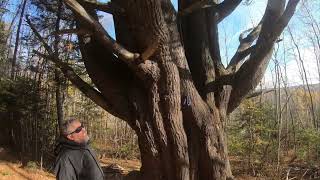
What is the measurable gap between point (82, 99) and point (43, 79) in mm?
2039

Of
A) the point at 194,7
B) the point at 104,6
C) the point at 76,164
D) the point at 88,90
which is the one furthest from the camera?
the point at 88,90

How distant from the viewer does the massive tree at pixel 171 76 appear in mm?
7293

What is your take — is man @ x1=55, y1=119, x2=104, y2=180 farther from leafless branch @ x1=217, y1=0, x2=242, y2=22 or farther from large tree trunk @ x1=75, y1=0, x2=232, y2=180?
leafless branch @ x1=217, y1=0, x2=242, y2=22

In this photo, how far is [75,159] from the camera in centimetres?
408

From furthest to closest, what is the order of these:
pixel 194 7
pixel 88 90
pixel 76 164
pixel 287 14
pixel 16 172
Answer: pixel 16 172 < pixel 88 90 < pixel 194 7 < pixel 287 14 < pixel 76 164

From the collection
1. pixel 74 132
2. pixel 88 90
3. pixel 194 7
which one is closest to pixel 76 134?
pixel 74 132

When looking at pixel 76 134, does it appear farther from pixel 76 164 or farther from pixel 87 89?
Result: pixel 87 89

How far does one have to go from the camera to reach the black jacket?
4.06 metres

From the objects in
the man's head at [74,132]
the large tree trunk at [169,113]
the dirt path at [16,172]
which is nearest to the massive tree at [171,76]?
the large tree trunk at [169,113]

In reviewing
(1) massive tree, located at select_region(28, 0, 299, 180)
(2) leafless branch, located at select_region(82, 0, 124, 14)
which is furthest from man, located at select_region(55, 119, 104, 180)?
(2) leafless branch, located at select_region(82, 0, 124, 14)

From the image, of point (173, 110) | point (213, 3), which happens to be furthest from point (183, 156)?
point (213, 3)

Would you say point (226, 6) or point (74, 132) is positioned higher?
point (226, 6)

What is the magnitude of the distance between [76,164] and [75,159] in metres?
0.04

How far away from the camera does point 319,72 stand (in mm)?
19109
